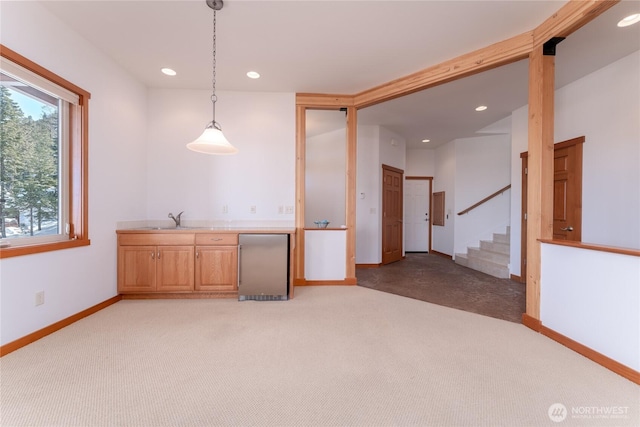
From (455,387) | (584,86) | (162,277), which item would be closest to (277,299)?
(162,277)

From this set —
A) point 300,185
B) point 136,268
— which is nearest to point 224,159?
point 300,185

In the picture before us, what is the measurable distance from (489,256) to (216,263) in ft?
16.6

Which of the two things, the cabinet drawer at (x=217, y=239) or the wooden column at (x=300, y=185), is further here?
the wooden column at (x=300, y=185)

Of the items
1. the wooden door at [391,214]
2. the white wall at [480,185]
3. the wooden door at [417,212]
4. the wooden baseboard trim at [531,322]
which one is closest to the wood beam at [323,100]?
the wooden door at [391,214]

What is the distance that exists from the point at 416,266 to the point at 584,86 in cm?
384

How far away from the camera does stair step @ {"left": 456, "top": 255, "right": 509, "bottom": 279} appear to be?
4625mm

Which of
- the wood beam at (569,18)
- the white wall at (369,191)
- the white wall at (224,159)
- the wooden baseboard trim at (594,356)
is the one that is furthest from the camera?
the white wall at (369,191)

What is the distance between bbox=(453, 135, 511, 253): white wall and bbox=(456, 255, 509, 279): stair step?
29.7 inches

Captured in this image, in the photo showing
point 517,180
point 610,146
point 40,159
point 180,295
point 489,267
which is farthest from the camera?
point 489,267

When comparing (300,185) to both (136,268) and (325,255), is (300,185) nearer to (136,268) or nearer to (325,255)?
(325,255)

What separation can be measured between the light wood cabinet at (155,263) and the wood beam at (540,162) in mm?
3866

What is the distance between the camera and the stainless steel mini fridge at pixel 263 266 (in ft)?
11.0

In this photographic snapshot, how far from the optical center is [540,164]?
2525 millimetres

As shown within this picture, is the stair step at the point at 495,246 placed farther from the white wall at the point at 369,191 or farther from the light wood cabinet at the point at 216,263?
the light wood cabinet at the point at 216,263
